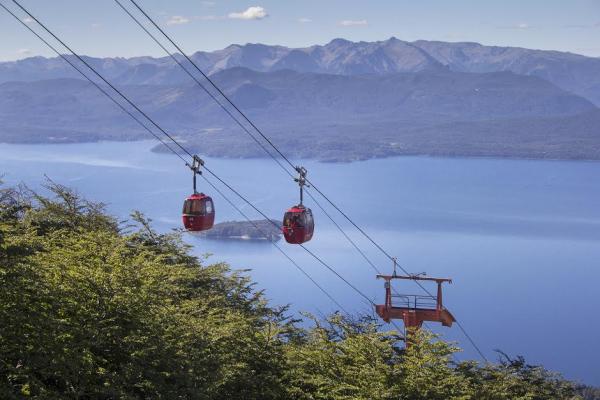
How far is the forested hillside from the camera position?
8.78 meters

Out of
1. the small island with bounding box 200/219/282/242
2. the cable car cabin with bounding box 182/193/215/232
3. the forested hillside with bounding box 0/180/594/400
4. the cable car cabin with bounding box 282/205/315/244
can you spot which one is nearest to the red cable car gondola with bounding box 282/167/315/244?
the cable car cabin with bounding box 282/205/315/244

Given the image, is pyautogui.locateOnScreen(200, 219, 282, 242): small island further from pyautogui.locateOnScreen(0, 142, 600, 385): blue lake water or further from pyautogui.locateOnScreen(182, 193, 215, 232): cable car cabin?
pyautogui.locateOnScreen(182, 193, 215, 232): cable car cabin

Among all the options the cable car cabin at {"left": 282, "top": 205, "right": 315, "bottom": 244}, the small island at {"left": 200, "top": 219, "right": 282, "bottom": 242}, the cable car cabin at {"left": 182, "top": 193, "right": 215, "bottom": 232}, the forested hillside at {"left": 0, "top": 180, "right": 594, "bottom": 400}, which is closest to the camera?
the forested hillside at {"left": 0, "top": 180, "right": 594, "bottom": 400}

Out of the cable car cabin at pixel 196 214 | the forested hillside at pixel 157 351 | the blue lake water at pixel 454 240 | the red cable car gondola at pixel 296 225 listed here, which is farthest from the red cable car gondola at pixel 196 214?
the blue lake water at pixel 454 240

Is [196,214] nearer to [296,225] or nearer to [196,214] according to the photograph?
[196,214]

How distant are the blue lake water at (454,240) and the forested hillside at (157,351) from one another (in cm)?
2723

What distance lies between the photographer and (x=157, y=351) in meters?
10.0

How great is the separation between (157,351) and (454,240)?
10284 cm

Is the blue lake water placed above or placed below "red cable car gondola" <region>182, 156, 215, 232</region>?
below

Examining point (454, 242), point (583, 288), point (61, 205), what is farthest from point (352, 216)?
point (61, 205)

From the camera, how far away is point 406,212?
136875 mm

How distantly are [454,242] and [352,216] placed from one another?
26720mm

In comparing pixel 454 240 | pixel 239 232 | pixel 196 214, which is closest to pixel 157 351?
pixel 196 214

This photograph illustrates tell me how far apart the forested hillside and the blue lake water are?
27229mm
